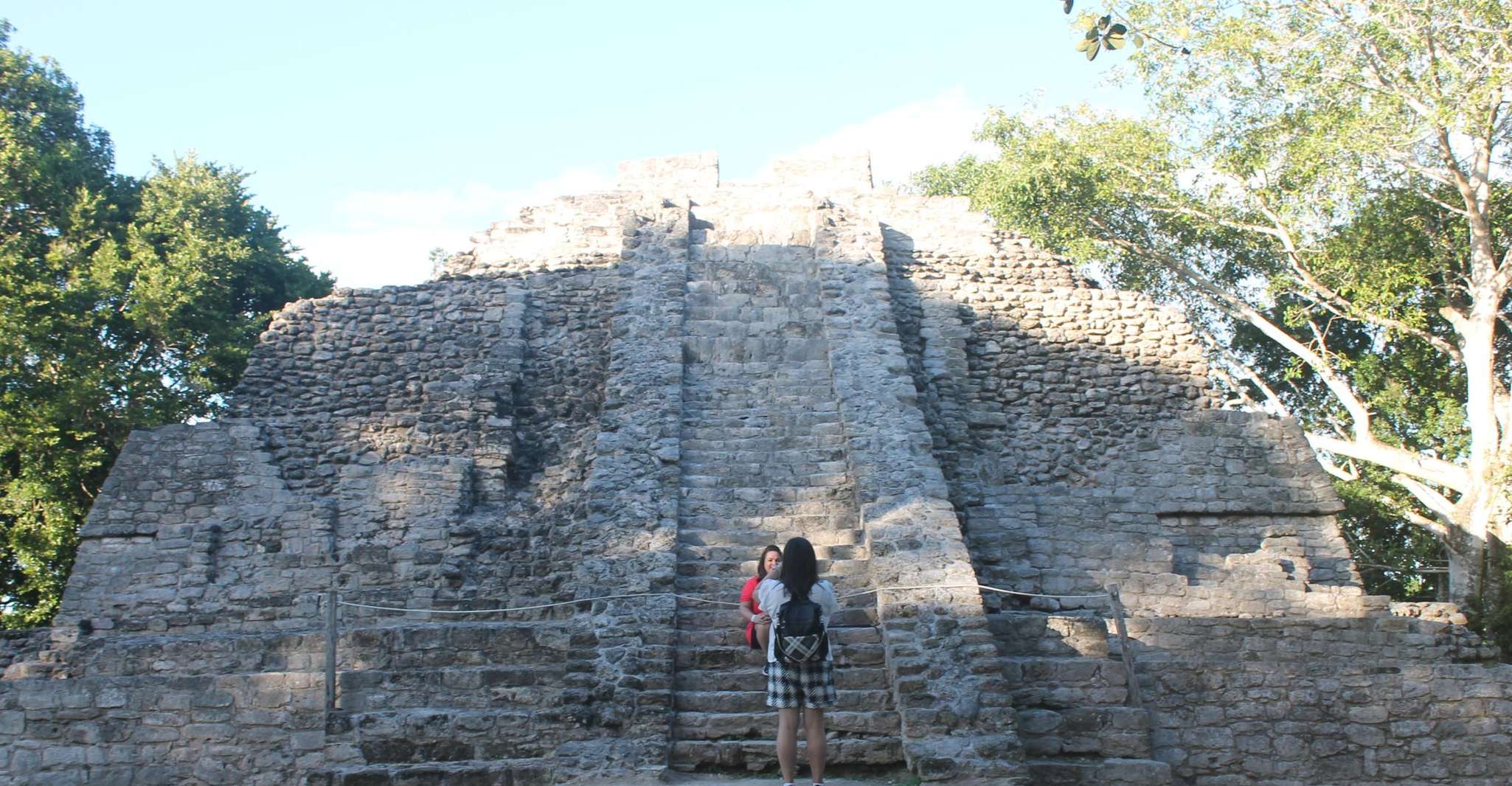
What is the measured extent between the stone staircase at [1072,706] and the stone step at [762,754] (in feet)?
2.85

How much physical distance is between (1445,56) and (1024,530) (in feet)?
27.6

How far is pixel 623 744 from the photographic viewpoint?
6.88 metres

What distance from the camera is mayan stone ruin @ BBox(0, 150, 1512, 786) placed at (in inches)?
290

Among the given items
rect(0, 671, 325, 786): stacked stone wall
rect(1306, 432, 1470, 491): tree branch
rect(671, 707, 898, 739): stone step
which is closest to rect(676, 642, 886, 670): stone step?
rect(671, 707, 898, 739): stone step

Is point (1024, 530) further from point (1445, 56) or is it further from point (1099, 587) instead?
point (1445, 56)

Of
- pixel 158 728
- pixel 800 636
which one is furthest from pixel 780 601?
pixel 158 728

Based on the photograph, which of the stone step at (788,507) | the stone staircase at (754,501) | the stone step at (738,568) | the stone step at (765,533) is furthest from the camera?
the stone step at (788,507)

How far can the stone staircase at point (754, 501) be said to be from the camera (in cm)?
710

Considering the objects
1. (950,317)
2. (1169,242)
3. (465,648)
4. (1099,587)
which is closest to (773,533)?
(465,648)

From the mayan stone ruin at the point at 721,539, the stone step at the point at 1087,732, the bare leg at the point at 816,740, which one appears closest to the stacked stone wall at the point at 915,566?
the mayan stone ruin at the point at 721,539

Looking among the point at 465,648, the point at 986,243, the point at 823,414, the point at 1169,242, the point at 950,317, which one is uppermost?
the point at 1169,242

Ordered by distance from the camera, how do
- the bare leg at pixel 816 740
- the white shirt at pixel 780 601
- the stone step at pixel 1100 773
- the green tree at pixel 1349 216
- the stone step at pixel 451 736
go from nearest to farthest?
the bare leg at pixel 816 740
the white shirt at pixel 780 601
the stone step at pixel 1100 773
the stone step at pixel 451 736
the green tree at pixel 1349 216

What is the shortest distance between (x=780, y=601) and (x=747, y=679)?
4.92 feet

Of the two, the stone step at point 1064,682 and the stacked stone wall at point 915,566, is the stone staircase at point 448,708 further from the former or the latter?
the stone step at point 1064,682
